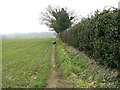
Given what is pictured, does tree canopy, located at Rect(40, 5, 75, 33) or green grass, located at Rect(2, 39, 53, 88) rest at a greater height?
tree canopy, located at Rect(40, 5, 75, 33)

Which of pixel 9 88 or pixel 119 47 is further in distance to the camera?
pixel 9 88

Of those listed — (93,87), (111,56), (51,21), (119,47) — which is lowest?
(93,87)

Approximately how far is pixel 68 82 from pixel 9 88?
294 cm

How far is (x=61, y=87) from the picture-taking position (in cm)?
528

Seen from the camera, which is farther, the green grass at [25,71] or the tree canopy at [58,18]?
the tree canopy at [58,18]

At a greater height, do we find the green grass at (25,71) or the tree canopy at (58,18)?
the tree canopy at (58,18)

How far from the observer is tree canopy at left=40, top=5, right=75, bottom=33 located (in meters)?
38.5

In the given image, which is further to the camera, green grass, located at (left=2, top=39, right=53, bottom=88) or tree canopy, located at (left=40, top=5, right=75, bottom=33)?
tree canopy, located at (left=40, top=5, right=75, bottom=33)

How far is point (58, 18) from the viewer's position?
39.0m

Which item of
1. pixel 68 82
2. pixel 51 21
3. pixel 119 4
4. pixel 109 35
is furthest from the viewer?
pixel 51 21

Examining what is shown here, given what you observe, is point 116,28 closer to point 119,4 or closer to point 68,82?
point 119,4

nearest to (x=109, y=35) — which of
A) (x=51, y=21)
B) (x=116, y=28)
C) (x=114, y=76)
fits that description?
(x=116, y=28)

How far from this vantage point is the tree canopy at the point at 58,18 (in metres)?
38.5

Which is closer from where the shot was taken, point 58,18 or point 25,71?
point 25,71
